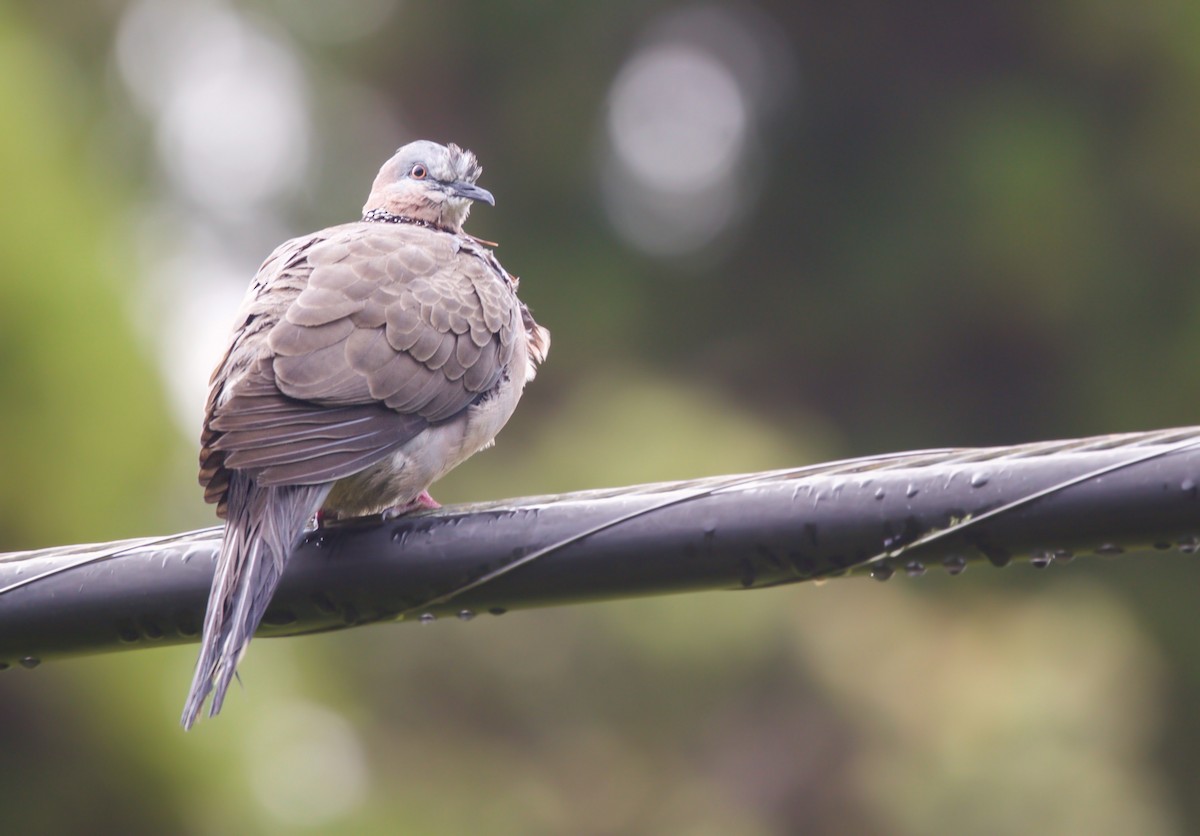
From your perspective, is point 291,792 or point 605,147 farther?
point 605,147

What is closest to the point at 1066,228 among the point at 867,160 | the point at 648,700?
the point at 867,160

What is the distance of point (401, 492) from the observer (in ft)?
11.6

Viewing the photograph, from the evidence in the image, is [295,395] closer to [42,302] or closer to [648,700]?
[42,302]

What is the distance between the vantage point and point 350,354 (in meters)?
3.36

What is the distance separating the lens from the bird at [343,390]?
2.87 m

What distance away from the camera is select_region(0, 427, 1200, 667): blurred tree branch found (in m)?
2.23

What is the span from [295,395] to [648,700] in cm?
665

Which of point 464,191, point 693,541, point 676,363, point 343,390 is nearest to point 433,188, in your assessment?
point 464,191

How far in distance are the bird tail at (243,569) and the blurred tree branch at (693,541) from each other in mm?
46

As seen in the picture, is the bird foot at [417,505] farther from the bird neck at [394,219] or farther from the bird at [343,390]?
the bird neck at [394,219]

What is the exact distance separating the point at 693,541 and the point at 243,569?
2.87 ft

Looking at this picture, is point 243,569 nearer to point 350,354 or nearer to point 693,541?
point 350,354

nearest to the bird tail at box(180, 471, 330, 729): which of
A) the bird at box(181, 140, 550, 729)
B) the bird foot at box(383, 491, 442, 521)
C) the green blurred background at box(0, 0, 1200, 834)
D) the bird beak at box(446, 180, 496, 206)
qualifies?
the bird at box(181, 140, 550, 729)

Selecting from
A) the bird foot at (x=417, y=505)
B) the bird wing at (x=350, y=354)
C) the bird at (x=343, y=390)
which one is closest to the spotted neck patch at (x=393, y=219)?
the bird at (x=343, y=390)
